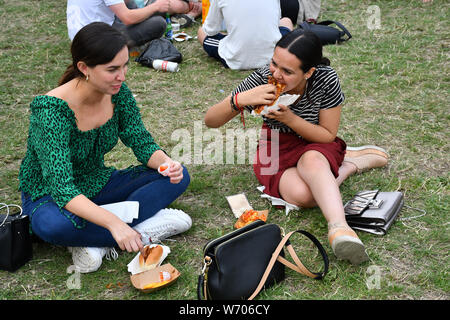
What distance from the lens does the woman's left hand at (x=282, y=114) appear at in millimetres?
3445

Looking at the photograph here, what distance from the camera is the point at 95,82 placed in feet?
9.82

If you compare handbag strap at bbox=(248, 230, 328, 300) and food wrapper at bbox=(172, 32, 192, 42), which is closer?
handbag strap at bbox=(248, 230, 328, 300)

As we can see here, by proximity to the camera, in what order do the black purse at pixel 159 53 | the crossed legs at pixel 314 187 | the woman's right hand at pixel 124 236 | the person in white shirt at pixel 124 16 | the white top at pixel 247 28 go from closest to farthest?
the woman's right hand at pixel 124 236 < the crossed legs at pixel 314 187 < the white top at pixel 247 28 < the person in white shirt at pixel 124 16 < the black purse at pixel 159 53

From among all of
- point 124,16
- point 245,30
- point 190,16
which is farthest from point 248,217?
point 190,16

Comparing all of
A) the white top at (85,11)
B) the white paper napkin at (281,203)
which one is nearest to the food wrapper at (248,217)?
the white paper napkin at (281,203)

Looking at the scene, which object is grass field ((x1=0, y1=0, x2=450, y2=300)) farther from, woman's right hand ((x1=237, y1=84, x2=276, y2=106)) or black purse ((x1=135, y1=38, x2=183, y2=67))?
woman's right hand ((x1=237, y1=84, x2=276, y2=106))

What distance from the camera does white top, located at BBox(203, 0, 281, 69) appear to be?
230 inches

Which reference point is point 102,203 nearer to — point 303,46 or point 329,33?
point 303,46

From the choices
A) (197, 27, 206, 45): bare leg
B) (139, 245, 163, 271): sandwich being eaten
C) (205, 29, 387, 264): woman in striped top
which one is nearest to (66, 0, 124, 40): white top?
(197, 27, 206, 45): bare leg

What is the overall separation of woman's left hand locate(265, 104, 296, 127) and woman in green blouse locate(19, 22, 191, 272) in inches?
28.3

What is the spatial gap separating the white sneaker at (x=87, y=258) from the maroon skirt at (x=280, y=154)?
1326 millimetres

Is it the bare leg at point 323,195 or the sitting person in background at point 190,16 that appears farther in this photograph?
the sitting person in background at point 190,16

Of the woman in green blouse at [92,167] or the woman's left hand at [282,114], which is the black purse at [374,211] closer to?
the woman's left hand at [282,114]

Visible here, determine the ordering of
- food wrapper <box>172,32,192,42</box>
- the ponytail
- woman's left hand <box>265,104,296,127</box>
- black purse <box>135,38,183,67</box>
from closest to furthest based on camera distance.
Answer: the ponytail → woman's left hand <box>265,104,296,127</box> → black purse <box>135,38,183,67</box> → food wrapper <box>172,32,192,42</box>
